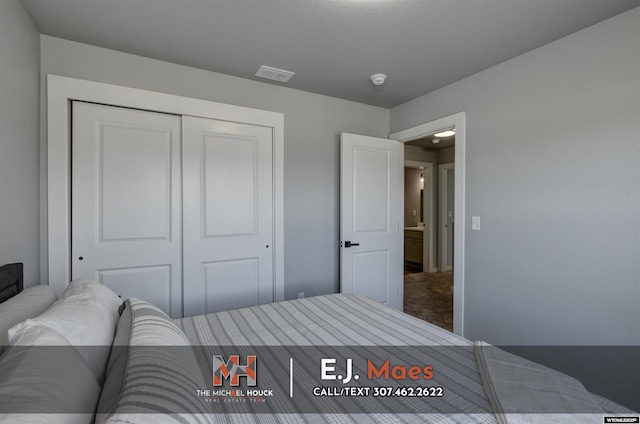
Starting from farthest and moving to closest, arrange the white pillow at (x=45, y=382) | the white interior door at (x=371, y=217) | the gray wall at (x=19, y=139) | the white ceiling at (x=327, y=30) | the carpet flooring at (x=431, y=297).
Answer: the carpet flooring at (x=431, y=297)
the white interior door at (x=371, y=217)
the white ceiling at (x=327, y=30)
the gray wall at (x=19, y=139)
the white pillow at (x=45, y=382)

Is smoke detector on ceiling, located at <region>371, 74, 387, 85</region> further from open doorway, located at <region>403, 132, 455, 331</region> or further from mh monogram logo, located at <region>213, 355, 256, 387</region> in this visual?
open doorway, located at <region>403, 132, 455, 331</region>

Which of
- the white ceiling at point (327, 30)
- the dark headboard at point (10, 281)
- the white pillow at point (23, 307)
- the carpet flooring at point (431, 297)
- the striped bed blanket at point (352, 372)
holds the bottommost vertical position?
the carpet flooring at point (431, 297)

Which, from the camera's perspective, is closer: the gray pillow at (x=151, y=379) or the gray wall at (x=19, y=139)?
the gray pillow at (x=151, y=379)

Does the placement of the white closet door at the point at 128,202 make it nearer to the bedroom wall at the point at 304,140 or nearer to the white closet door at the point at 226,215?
the white closet door at the point at 226,215

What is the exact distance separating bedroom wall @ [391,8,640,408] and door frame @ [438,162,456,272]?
3.21 metres

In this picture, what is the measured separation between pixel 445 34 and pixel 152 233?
8.27 ft

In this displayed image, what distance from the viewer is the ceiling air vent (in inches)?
96.3

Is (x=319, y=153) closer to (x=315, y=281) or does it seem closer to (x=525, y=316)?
(x=315, y=281)

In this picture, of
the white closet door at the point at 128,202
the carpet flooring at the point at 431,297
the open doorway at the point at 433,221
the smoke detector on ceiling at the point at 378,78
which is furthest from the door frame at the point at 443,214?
the white closet door at the point at 128,202

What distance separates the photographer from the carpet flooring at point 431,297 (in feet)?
11.1

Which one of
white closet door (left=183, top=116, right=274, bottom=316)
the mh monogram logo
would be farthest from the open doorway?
the mh monogram logo

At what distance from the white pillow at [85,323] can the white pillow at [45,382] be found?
0.04 m

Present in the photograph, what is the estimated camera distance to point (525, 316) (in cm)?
217

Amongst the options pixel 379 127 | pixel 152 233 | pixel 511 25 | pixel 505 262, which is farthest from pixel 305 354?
pixel 379 127
